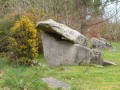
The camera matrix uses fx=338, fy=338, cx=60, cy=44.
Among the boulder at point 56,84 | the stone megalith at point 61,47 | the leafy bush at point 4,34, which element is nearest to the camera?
the boulder at point 56,84

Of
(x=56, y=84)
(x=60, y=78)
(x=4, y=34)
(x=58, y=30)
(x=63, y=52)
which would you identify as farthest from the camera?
(x=4, y=34)

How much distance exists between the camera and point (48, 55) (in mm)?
12047

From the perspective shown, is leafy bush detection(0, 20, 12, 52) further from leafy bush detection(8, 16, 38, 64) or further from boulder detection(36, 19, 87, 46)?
boulder detection(36, 19, 87, 46)

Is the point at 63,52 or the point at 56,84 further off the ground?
the point at 63,52

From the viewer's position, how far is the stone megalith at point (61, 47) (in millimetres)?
11805

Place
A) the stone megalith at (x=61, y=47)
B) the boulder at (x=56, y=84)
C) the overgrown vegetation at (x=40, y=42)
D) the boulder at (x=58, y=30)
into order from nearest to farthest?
the overgrown vegetation at (x=40, y=42) < the boulder at (x=56, y=84) < the boulder at (x=58, y=30) < the stone megalith at (x=61, y=47)

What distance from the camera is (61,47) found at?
1198 centimetres

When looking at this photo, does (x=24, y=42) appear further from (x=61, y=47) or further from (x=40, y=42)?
(x=40, y=42)

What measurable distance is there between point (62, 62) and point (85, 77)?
9.84 feet

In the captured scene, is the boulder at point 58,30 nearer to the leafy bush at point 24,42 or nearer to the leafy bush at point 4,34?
the leafy bush at point 24,42

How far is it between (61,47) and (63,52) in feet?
0.66

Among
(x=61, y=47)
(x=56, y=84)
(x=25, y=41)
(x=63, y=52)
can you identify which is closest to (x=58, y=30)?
(x=61, y=47)

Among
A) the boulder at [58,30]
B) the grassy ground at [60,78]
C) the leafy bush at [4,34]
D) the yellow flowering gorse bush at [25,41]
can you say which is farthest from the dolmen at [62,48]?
the leafy bush at [4,34]

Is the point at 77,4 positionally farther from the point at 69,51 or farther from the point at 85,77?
the point at 85,77
